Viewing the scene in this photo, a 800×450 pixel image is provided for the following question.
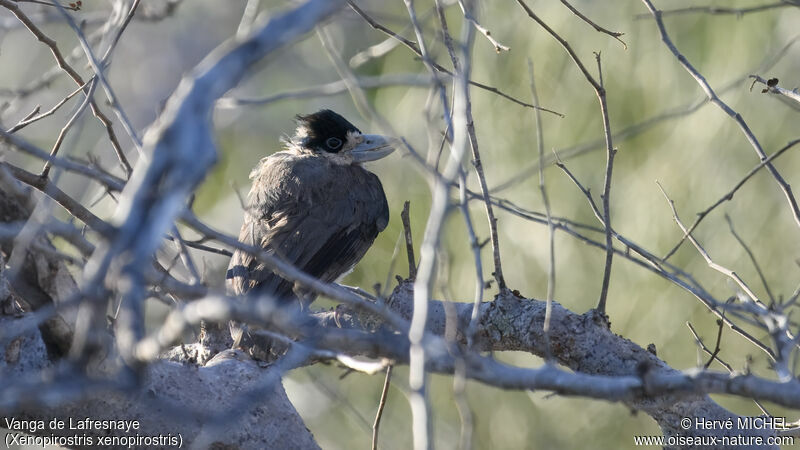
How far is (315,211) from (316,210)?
0.01 meters

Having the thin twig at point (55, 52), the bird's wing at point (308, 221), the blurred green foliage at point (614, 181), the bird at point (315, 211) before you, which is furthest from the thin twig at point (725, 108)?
the blurred green foliage at point (614, 181)

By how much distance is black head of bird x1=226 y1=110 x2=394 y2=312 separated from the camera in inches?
172

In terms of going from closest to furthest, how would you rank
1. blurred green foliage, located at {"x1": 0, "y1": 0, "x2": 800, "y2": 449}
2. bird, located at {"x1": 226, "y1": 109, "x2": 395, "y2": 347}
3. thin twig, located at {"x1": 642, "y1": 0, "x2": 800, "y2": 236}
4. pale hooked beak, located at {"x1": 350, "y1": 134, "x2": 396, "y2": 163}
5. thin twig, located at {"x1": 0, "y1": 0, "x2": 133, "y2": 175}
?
thin twig, located at {"x1": 642, "y1": 0, "x2": 800, "y2": 236} < thin twig, located at {"x1": 0, "y1": 0, "x2": 133, "y2": 175} < bird, located at {"x1": 226, "y1": 109, "x2": 395, "y2": 347} < pale hooked beak, located at {"x1": 350, "y1": 134, "x2": 396, "y2": 163} < blurred green foliage, located at {"x1": 0, "y1": 0, "x2": 800, "y2": 449}

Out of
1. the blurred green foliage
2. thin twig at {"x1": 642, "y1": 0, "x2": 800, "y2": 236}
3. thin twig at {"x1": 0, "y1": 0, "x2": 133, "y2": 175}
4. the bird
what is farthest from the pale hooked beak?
thin twig at {"x1": 642, "y1": 0, "x2": 800, "y2": 236}

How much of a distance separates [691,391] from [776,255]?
4.42 meters

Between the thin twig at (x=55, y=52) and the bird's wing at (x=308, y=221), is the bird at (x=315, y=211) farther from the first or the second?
the thin twig at (x=55, y=52)

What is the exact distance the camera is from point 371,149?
17.8ft

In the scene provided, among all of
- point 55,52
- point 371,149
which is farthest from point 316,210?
point 55,52

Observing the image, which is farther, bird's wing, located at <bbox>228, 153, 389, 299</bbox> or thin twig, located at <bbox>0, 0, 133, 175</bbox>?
bird's wing, located at <bbox>228, 153, 389, 299</bbox>

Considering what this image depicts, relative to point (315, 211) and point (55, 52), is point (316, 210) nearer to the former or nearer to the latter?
point (315, 211)

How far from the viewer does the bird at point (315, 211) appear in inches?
171

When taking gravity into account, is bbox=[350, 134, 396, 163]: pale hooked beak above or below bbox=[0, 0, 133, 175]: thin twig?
above

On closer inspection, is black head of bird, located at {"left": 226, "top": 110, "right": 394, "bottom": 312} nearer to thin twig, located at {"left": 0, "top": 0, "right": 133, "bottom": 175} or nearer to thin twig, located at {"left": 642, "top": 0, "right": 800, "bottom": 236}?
thin twig, located at {"left": 0, "top": 0, "right": 133, "bottom": 175}

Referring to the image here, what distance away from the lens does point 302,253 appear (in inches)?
180
